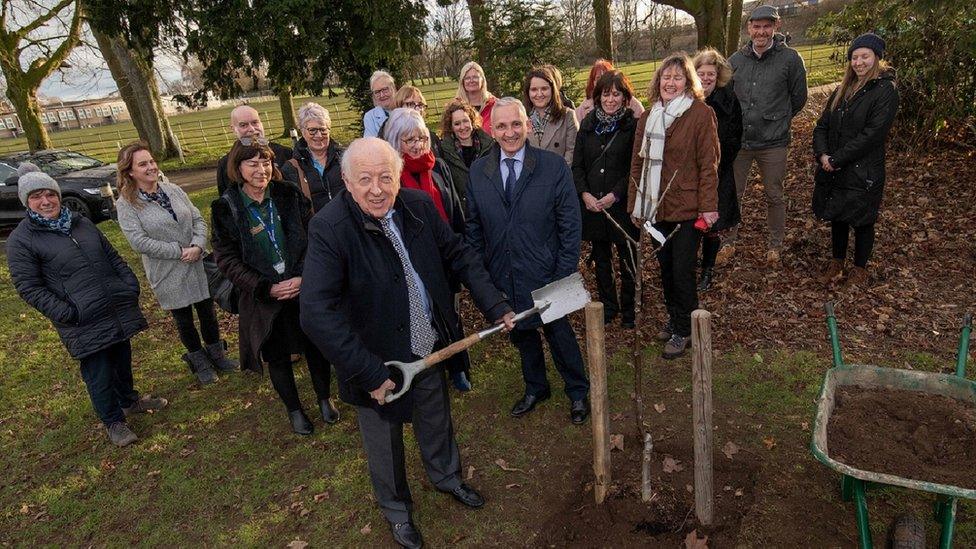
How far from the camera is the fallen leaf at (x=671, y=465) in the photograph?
11.4 feet

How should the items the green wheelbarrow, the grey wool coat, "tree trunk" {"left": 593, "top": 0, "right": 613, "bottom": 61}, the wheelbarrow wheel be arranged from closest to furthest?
the green wheelbarrow, the wheelbarrow wheel, the grey wool coat, "tree trunk" {"left": 593, "top": 0, "right": 613, "bottom": 61}

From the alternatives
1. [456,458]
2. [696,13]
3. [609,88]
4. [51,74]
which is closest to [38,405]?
[456,458]

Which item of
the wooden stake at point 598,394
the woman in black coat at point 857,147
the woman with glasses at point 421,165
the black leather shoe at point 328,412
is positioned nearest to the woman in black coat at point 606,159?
the woman with glasses at point 421,165

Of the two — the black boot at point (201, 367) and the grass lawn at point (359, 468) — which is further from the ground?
the black boot at point (201, 367)

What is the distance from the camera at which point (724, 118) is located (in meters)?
4.91

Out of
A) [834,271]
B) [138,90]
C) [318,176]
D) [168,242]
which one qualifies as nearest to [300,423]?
[168,242]

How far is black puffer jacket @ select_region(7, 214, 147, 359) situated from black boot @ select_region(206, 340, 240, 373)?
3.26 ft

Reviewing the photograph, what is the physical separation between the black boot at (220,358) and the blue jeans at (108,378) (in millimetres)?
707

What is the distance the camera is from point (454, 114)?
4.78 metres

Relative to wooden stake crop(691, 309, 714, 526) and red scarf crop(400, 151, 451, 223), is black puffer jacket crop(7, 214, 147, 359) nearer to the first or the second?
red scarf crop(400, 151, 451, 223)

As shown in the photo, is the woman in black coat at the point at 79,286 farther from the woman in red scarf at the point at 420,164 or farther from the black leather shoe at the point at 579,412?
the black leather shoe at the point at 579,412

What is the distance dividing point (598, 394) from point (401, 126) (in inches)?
88.3

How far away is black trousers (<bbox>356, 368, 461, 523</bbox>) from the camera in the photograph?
3.03 metres

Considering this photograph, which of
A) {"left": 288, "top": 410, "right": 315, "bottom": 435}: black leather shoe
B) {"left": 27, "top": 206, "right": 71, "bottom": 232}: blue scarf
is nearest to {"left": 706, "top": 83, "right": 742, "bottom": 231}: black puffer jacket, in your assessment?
{"left": 288, "top": 410, "right": 315, "bottom": 435}: black leather shoe
